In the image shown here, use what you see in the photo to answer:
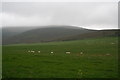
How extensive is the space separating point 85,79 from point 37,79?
397 centimetres

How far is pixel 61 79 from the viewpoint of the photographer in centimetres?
1862

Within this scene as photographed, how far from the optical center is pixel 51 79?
18719 mm

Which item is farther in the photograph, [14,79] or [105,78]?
[105,78]

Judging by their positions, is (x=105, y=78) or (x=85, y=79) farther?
(x=105, y=78)

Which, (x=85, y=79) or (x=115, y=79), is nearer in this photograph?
(x=85, y=79)

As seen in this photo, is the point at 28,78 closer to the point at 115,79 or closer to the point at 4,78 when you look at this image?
the point at 4,78

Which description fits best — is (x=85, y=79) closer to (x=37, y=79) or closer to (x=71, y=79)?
(x=71, y=79)

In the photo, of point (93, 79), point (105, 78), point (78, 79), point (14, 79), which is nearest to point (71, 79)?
point (78, 79)

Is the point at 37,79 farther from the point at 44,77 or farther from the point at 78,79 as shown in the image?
the point at 78,79

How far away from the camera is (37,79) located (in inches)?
741

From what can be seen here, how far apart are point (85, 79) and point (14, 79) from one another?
5777 mm

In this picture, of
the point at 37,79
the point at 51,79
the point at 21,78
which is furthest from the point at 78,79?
the point at 21,78

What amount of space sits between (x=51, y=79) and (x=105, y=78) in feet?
15.8

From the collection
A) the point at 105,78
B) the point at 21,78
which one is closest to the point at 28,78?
the point at 21,78
